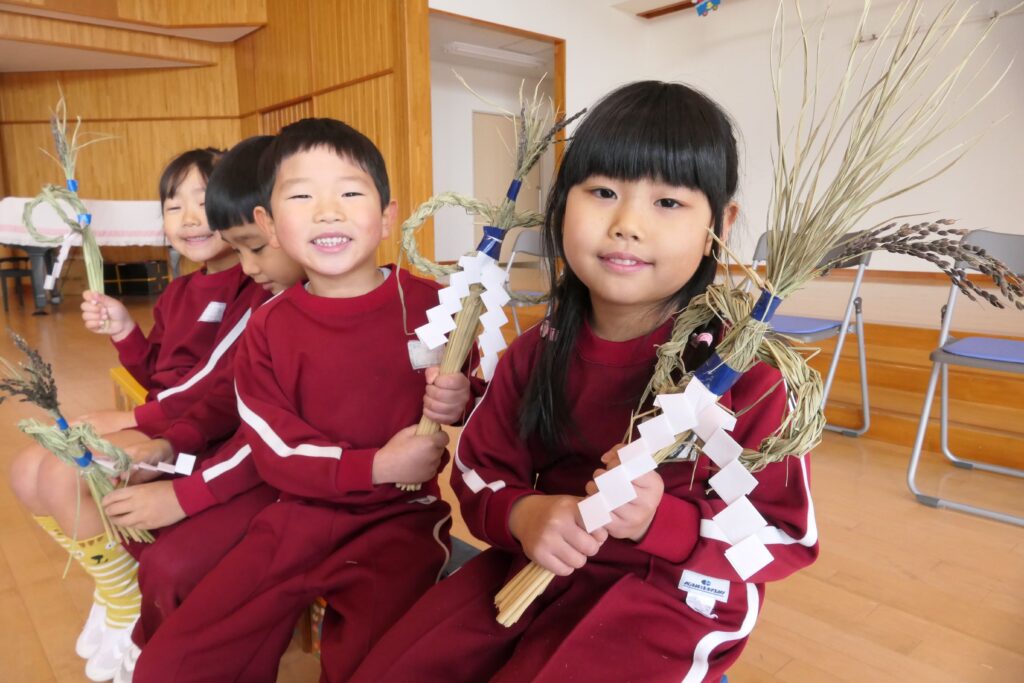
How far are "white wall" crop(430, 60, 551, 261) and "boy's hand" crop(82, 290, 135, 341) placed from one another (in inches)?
263

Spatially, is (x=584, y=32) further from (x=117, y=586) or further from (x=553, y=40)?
(x=117, y=586)

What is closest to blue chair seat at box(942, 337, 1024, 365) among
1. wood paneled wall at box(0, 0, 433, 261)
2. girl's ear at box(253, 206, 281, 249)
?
girl's ear at box(253, 206, 281, 249)

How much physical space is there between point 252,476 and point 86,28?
25.8 ft

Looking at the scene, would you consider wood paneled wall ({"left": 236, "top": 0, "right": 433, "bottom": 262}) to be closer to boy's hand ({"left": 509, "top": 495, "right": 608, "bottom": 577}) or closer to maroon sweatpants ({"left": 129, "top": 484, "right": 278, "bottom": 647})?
maroon sweatpants ({"left": 129, "top": 484, "right": 278, "bottom": 647})

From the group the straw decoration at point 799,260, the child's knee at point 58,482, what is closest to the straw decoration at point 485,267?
the straw decoration at point 799,260

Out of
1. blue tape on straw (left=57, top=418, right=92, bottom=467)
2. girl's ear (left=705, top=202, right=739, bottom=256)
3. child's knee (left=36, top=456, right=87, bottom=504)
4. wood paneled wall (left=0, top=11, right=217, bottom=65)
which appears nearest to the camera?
girl's ear (left=705, top=202, right=739, bottom=256)

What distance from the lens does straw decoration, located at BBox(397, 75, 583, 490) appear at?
1.04 metres

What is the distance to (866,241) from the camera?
696 millimetres

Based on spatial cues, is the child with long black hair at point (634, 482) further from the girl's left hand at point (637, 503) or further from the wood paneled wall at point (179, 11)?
the wood paneled wall at point (179, 11)

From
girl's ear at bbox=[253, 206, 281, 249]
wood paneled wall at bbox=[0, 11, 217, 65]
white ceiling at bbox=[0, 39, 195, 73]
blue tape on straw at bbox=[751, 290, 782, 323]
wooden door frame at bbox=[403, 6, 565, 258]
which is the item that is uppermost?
wood paneled wall at bbox=[0, 11, 217, 65]

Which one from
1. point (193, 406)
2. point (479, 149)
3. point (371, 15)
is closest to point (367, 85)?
point (371, 15)

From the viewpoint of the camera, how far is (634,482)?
77 cm

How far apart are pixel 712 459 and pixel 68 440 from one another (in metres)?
1.07

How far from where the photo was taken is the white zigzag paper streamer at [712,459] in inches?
28.0
